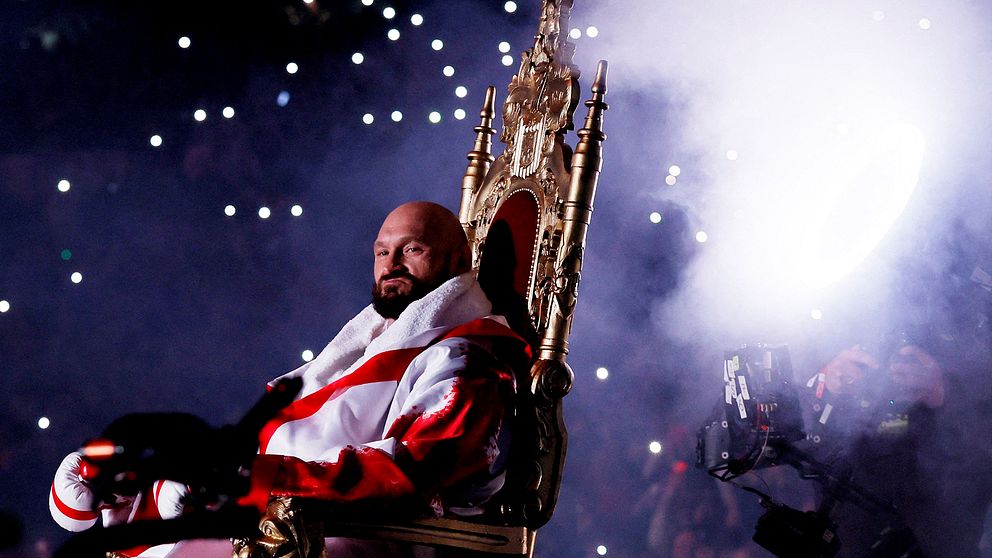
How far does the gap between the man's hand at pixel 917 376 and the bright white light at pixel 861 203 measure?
0.36 meters

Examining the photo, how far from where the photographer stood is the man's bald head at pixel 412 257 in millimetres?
2010

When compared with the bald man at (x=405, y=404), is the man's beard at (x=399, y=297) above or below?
above

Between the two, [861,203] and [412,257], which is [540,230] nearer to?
[412,257]

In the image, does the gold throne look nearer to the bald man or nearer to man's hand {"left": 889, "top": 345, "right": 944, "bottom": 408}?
the bald man

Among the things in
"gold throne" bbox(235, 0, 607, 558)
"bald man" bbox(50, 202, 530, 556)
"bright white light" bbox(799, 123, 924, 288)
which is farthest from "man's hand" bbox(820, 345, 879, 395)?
"bald man" bbox(50, 202, 530, 556)

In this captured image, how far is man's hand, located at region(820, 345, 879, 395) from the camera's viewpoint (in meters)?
3.27

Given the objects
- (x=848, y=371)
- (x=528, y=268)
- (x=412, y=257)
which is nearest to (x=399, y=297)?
(x=412, y=257)

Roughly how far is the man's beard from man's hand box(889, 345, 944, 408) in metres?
1.95

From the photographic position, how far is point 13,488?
3.46 metres

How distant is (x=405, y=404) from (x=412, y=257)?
477mm

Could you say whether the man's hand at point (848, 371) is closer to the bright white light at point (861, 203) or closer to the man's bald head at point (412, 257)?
the bright white light at point (861, 203)

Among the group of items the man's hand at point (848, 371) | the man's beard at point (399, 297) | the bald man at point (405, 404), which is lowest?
the bald man at point (405, 404)

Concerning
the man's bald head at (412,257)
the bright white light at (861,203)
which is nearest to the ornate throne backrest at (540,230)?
the man's bald head at (412,257)

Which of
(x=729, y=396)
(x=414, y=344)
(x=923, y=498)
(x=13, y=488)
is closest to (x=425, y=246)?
(x=414, y=344)
